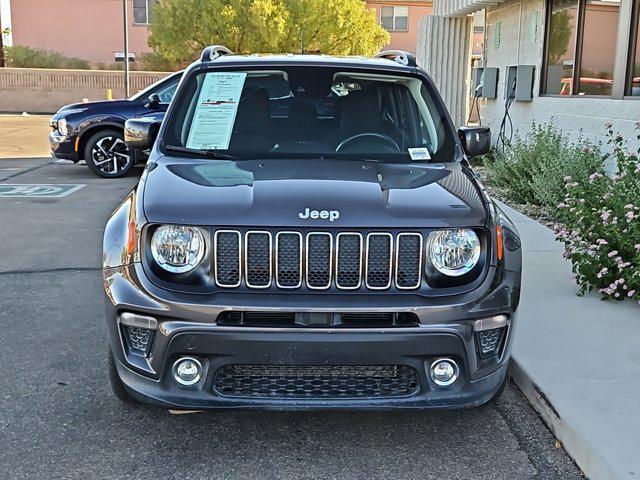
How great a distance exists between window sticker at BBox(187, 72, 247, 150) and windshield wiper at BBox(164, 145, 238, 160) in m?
0.04

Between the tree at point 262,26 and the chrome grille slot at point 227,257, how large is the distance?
2945cm

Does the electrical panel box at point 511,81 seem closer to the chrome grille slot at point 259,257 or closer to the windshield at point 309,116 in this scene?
the windshield at point 309,116

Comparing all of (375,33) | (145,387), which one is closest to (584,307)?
(145,387)

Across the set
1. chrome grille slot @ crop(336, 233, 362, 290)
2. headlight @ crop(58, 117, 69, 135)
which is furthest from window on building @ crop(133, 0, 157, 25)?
chrome grille slot @ crop(336, 233, 362, 290)

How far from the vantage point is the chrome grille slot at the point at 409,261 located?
324 centimetres

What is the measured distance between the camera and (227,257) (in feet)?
10.5

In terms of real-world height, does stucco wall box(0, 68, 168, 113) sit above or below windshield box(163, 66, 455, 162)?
below

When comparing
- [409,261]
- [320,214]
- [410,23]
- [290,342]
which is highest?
[410,23]

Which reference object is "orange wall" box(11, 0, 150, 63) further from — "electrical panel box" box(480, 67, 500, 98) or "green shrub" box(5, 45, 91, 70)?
"electrical panel box" box(480, 67, 500, 98)

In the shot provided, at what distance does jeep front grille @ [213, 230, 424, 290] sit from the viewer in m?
3.19

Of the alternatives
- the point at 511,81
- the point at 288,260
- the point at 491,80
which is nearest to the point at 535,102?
the point at 511,81

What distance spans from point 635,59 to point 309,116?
16.9 ft

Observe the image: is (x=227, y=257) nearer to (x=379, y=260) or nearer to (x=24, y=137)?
(x=379, y=260)

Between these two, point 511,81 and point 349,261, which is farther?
point 511,81
